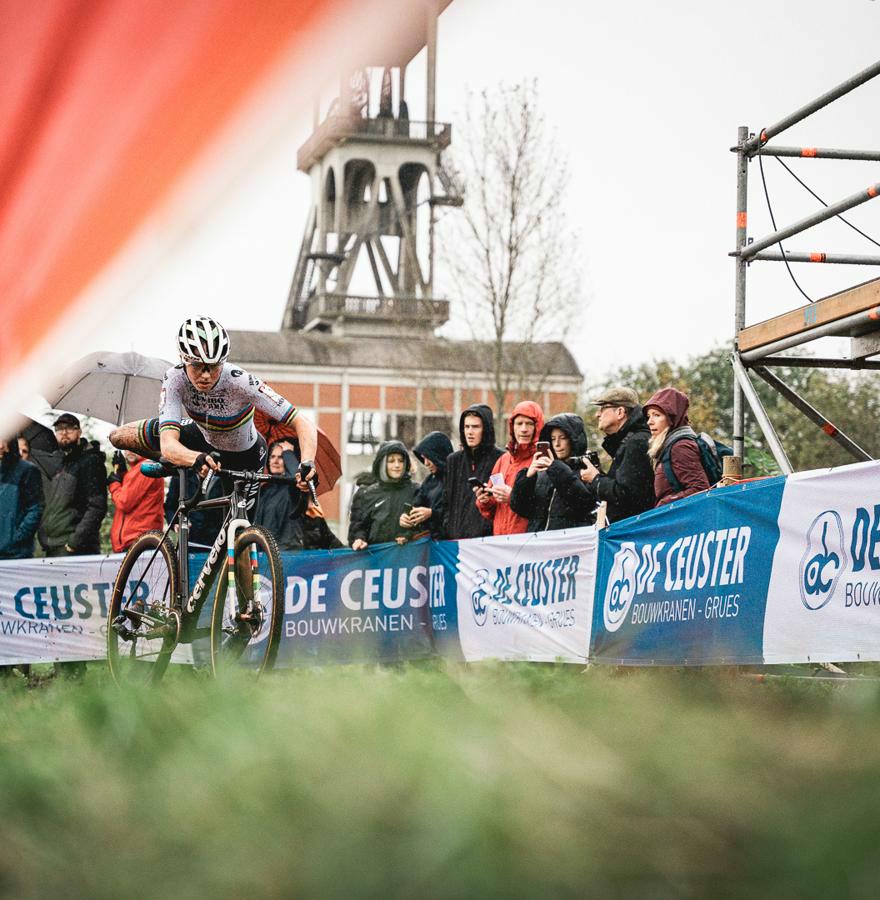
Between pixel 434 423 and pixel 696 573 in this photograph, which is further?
pixel 434 423

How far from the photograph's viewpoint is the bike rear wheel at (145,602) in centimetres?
723

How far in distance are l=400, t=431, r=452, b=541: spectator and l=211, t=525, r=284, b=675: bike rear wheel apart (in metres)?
4.36

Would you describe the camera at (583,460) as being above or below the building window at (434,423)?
below

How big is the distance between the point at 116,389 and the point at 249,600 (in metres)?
4.76

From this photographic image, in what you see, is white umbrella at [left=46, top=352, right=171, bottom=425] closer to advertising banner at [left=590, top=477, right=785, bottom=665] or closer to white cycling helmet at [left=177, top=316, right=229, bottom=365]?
white cycling helmet at [left=177, top=316, right=229, bottom=365]

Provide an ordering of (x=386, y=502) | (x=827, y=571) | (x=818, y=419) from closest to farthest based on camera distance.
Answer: (x=827, y=571)
(x=818, y=419)
(x=386, y=502)

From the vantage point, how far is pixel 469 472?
10766mm

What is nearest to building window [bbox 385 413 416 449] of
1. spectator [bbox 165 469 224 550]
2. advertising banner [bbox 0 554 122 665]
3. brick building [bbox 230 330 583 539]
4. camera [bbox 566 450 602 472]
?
brick building [bbox 230 330 583 539]

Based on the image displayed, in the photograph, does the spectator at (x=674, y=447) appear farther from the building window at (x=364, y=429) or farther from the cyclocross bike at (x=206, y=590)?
the building window at (x=364, y=429)

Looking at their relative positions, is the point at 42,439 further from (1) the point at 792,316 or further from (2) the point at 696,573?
(2) the point at 696,573

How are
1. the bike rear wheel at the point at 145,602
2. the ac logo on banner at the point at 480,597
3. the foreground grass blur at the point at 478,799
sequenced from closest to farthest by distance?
the foreground grass blur at the point at 478,799
the bike rear wheel at the point at 145,602
the ac logo on banner at the point at 480,597

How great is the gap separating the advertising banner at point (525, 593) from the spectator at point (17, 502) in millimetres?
3776

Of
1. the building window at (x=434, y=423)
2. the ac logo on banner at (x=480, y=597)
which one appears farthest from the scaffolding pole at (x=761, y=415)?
the building window at (x=434, y=423)

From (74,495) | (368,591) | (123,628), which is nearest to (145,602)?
(123,628)
